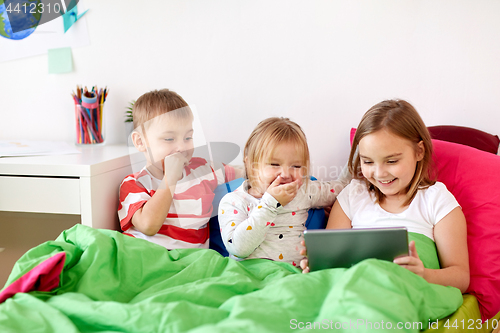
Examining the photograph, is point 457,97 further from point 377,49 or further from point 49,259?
point 49,259

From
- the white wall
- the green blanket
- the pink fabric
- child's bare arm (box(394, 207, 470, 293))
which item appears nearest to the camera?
the green blanket

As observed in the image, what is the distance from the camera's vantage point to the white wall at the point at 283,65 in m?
1.20

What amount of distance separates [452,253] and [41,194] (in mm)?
1035

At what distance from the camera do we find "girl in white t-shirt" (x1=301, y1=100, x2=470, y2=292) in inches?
36.1

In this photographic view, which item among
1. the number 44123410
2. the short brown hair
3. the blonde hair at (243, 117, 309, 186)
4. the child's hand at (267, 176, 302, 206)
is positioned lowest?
the number 44123410

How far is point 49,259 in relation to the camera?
73 cm

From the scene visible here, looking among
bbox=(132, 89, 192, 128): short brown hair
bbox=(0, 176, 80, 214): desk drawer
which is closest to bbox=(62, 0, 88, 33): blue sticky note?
bbox=(132, 89, 192, 128): short brown hair

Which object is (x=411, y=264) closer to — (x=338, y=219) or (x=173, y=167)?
(x=338, y=219)

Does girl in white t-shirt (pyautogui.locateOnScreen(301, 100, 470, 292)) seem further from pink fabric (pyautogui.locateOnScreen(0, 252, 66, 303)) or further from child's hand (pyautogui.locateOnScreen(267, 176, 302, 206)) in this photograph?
pink fabric (pyautogui.locateOnScreen(0, 252, 66, 303))

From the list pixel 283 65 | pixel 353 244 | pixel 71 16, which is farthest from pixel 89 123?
pixel 353 244

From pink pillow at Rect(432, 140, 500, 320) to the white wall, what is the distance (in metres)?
0.23

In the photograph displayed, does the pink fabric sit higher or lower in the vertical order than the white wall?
lower

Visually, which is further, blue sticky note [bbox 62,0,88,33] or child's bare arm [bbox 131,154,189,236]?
blue sticky note [bbox 62,0,88,33]

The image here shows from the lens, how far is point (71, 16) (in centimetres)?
146
